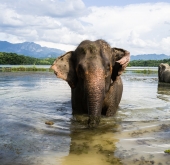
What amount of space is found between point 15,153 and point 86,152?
4.26ft

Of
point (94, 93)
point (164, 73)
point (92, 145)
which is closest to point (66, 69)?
point (94, 93)

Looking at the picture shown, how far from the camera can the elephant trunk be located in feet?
21.8

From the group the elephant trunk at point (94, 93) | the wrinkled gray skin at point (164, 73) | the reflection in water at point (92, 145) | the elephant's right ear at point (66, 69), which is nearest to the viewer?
the reflection in water at point (92, 145)

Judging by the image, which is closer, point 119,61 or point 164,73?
point 119,61

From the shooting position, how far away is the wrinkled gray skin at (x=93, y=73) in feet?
22.1

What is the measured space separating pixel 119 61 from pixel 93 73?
4.47 feet

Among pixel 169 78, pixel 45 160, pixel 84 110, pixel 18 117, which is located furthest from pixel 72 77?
pixel 169 78

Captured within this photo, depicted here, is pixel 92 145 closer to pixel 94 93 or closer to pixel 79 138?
pixel 79 138

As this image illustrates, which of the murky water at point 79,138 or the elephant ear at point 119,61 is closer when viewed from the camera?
the murky water at point 79,138

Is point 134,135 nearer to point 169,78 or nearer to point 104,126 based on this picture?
point 104,126

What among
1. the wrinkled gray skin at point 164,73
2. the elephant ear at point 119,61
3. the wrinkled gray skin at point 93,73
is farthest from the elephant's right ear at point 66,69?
the wrinkled gray skin at point 164,73

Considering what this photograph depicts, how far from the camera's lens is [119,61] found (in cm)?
795

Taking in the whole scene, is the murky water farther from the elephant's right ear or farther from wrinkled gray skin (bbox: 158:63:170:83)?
wrinkled gray skin (bbox: 158:63:170:83)

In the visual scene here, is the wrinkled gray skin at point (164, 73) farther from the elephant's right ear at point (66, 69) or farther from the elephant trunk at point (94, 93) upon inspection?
the elephant trunk at point (94, 93)
